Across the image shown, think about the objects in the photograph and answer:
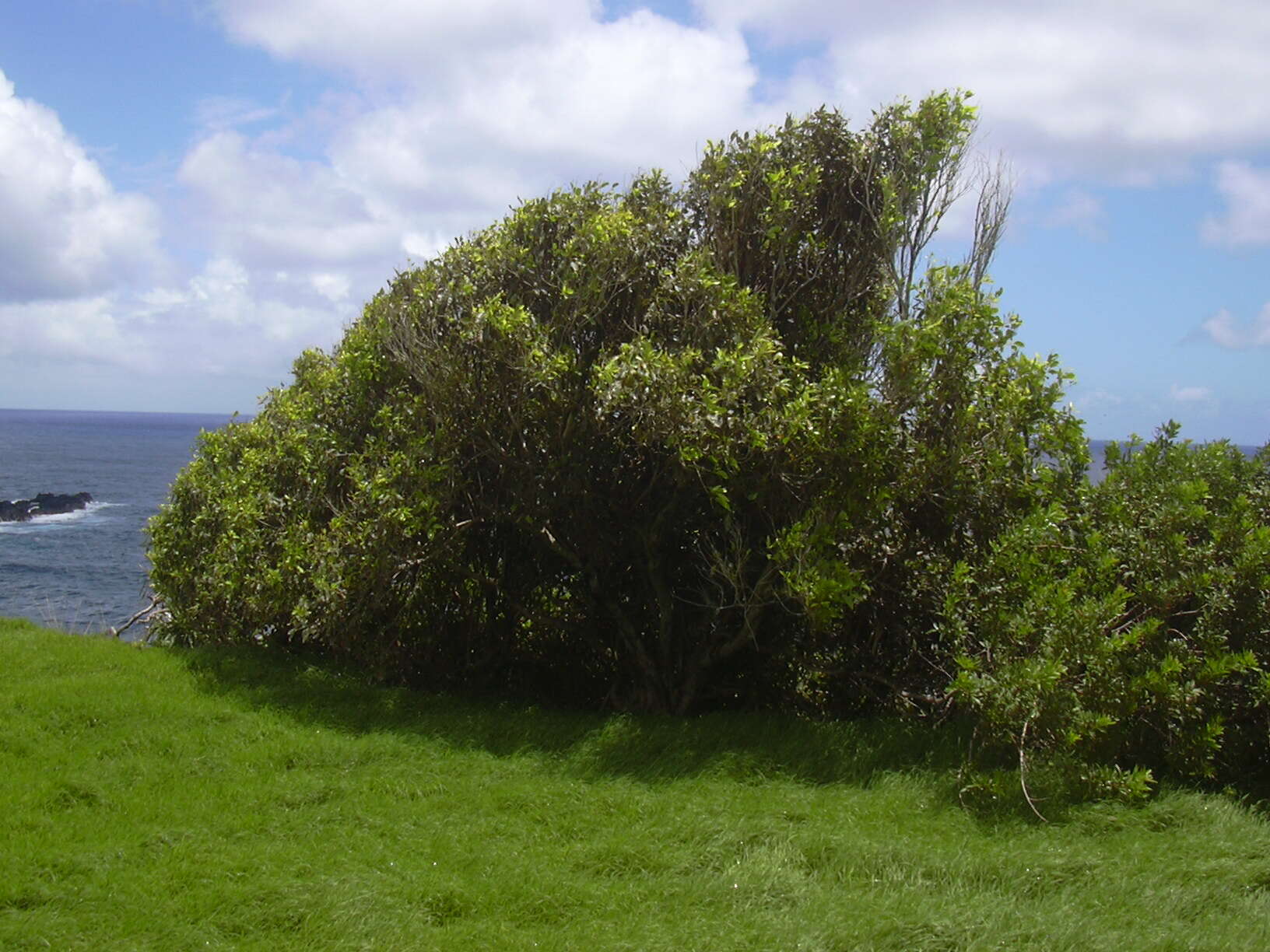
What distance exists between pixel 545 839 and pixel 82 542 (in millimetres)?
39329

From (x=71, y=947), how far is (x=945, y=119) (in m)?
9.19

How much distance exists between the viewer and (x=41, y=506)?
50.5 meters

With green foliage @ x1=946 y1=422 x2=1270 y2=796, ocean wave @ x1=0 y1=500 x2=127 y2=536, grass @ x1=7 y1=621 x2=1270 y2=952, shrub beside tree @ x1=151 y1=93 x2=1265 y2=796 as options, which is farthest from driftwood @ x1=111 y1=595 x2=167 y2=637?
ocean wave @ x1=0 y1=500 x2=127 y2=536

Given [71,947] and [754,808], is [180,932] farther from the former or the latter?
[754,808]

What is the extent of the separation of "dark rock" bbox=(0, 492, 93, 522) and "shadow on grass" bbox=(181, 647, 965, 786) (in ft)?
145

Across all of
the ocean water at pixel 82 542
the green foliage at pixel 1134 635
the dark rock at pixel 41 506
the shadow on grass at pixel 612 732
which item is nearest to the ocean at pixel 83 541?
the ocean water at pixel 82 542

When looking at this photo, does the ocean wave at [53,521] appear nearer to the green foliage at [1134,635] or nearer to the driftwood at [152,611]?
the driftwood at [152,611]

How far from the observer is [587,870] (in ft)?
21.4

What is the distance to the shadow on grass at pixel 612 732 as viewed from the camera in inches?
326

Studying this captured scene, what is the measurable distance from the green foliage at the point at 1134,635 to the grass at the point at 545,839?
20.5 inches

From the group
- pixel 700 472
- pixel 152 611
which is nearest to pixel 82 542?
pixel 152 611

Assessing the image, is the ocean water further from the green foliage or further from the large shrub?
the green foliage

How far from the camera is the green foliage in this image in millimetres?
7375

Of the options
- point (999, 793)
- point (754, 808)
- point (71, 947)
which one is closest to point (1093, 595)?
point (999, 793)
